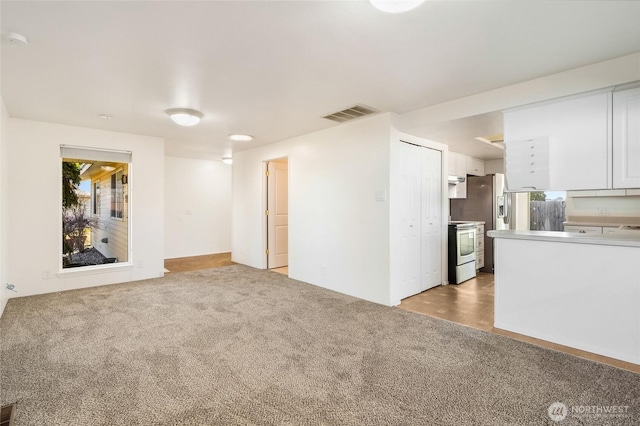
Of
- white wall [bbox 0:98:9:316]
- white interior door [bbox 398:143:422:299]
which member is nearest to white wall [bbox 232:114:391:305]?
white interior door [bbox 398:143:422:299]

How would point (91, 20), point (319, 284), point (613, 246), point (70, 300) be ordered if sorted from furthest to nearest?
1. point (319, 284)
2. point (70, 300)
3. point (613, 246)
4. point (91, 20)

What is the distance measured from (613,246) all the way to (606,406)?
4.18ft

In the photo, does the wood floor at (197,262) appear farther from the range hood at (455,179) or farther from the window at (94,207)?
the range hood at (455,179)

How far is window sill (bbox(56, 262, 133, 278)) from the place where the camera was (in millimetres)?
4648

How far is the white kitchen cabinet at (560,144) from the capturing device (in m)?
2.74

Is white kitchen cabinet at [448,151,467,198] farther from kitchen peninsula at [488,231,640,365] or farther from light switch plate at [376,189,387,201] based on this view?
kitchen peninsula at [488,231,640,365]

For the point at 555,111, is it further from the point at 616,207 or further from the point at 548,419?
the point at 616,207

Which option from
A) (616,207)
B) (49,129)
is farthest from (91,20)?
(616,207)

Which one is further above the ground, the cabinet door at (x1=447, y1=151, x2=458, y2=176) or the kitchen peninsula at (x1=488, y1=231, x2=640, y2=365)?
the cabinet door at (x1=447, y1=151, x2=458, y2=176)

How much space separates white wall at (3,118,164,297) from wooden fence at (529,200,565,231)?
7.20 m

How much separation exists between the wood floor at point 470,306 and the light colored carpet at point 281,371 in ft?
0.58

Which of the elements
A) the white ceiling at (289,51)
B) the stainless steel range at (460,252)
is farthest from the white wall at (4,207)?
the stainless steel range at (460,252)

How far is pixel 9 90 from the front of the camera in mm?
3264

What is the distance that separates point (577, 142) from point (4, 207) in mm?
6489
